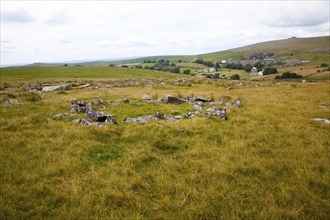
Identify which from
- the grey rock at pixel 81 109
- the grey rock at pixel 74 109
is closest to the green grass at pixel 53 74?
the grey rock at pixel 74 109

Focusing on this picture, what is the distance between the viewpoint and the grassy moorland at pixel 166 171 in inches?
180

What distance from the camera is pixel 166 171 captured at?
629 cm

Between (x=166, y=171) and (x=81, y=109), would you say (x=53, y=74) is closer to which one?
(x=81, y=109)

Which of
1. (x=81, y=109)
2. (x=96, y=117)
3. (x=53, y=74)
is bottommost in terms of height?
(x=96, y=117)

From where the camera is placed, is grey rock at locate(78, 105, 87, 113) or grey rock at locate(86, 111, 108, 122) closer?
grey rock at locate(86, 111, 108, 122)

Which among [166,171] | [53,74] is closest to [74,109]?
[166,171]

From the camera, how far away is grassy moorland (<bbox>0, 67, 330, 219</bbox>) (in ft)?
15.0

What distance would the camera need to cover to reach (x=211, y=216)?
439cm

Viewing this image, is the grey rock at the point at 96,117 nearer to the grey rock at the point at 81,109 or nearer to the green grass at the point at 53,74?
the grey rock at the point at 81,109

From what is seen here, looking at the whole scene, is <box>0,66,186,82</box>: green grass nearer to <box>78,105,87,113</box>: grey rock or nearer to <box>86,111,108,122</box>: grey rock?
<box>78,105,87,113</box>: grey rock

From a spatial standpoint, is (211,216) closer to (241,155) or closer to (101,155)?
(241,155)

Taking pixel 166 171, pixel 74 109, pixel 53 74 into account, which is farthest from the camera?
pixel 53 74

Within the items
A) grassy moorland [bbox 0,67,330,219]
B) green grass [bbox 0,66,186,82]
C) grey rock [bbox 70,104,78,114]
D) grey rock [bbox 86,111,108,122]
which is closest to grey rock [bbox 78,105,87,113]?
grey rock [bbox 70,104,78,114]

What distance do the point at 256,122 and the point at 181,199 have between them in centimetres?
801
